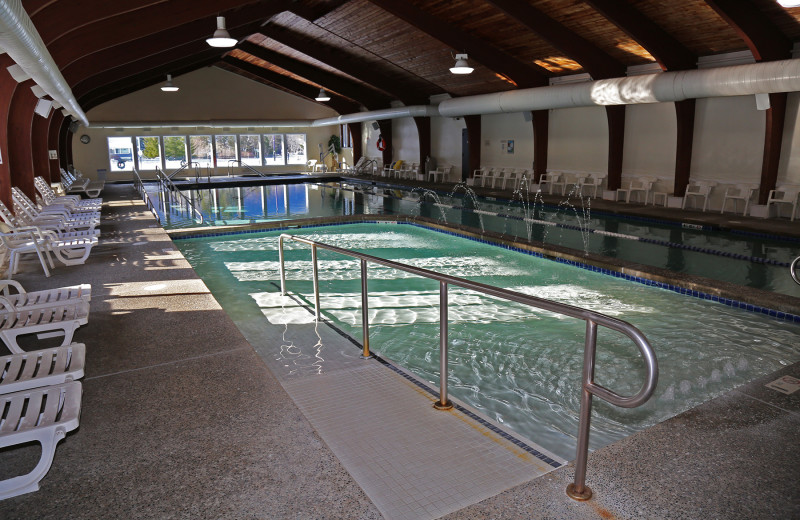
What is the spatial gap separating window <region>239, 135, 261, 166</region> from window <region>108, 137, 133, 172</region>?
502 centimetres

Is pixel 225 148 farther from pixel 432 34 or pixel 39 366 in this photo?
pixel 39 366

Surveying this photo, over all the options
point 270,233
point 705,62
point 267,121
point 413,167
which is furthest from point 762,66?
point 267,121

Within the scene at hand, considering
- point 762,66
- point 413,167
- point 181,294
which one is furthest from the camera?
point 413,167

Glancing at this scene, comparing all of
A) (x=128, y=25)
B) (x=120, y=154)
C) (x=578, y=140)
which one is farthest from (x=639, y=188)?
(x=120, y=154)

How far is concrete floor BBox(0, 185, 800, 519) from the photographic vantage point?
1.97 m

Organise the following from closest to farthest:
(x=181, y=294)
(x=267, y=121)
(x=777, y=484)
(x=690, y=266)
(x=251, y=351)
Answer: (x=777, y=484), (x=251, y=351), (x=181, y=294), (x=690, y=266), (x=267, y=121)

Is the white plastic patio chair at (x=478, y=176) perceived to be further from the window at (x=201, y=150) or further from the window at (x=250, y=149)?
the window at (x=201, y=150)

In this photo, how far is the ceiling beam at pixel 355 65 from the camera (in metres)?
17.5

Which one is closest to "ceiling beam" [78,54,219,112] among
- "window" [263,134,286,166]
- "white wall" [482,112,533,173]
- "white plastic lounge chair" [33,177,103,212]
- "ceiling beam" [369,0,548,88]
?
"window" [263,134,286,166]

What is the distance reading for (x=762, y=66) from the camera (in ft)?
28.4

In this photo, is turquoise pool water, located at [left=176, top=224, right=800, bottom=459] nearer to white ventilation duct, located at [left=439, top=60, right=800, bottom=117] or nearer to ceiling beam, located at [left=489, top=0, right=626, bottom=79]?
white ventilation duct, located at [left=439, top=60, right=800, bottom=117]

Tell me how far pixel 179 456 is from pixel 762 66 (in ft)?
32.1

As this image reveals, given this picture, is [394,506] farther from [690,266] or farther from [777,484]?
[690,266]

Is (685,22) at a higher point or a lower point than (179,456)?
higher
